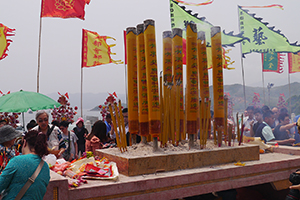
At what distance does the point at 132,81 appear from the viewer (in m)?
3.96

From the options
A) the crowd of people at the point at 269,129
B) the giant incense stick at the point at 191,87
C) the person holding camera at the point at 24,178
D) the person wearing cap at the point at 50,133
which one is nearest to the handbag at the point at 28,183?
the person holding camera at the point at 24,178

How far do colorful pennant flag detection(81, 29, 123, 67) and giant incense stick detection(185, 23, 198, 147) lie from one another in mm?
8811

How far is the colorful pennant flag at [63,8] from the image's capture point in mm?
10250

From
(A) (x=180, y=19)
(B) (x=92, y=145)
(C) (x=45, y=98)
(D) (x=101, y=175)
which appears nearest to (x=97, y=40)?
(A) (x=180, y=19)

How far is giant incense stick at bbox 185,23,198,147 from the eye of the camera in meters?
3.89

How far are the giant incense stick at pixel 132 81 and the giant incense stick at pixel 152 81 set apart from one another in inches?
12.8

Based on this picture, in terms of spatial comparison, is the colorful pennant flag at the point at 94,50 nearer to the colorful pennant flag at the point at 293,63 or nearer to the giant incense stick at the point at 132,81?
the giant incense stick at the point at 132,81

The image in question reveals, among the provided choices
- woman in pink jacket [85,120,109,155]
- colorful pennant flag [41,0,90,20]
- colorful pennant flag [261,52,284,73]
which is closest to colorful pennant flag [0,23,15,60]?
colorful pennant flag [41,0,90,20]

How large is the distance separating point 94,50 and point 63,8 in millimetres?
2329

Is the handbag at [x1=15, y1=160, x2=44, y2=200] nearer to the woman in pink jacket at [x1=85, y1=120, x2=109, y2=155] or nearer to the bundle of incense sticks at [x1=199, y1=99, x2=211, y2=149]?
the bundle of incense sticks at [x1=199, y1=99, x2=211, y2=149]

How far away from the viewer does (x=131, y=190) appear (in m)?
2.81

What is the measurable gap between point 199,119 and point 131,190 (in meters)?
1.70

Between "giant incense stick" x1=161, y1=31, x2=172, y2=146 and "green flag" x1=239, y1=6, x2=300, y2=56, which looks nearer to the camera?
"giant incense stick" x1=161, y1=31, x2=172, y2=146

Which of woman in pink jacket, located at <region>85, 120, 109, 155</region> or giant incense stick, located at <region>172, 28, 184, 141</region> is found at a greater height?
giant incense stick, located at <region>172, 28, 184, 141</region>
